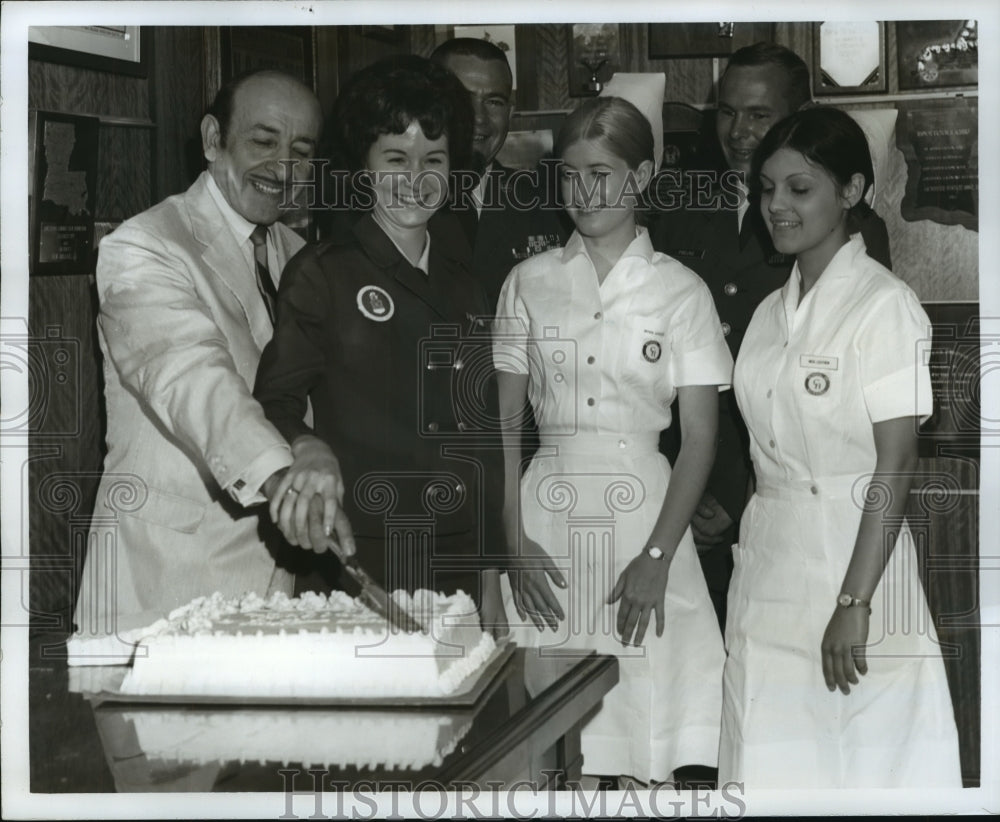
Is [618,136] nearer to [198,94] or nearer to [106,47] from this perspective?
[198,94]

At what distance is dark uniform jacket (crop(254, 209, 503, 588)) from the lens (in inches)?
104

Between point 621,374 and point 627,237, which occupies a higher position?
point 627,237

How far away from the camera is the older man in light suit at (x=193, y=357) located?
2643 mm

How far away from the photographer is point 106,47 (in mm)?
2688

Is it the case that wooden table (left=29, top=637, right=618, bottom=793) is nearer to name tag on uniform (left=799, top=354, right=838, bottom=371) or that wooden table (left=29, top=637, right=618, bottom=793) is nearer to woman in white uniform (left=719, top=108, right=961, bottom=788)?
woman in white uniform (left=719, top=108, right=961, bottom=788)

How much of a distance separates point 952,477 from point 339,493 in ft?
4.40

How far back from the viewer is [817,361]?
2.57m

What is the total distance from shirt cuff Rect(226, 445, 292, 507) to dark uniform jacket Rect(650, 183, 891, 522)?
2.70ft

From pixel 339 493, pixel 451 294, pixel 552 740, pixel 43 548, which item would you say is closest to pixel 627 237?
pixel 451 294

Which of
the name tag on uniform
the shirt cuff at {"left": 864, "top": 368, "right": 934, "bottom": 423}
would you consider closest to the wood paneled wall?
the name tag on uniform

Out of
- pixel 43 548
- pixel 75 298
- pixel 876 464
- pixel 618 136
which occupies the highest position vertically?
pixel 618 136

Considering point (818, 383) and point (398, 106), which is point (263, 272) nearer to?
point (398, 106)

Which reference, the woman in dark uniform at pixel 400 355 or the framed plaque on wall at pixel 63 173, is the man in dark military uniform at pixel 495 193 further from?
the framed plaque on wall at pixel 63 173

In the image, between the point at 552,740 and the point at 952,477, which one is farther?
the point at 952,477
